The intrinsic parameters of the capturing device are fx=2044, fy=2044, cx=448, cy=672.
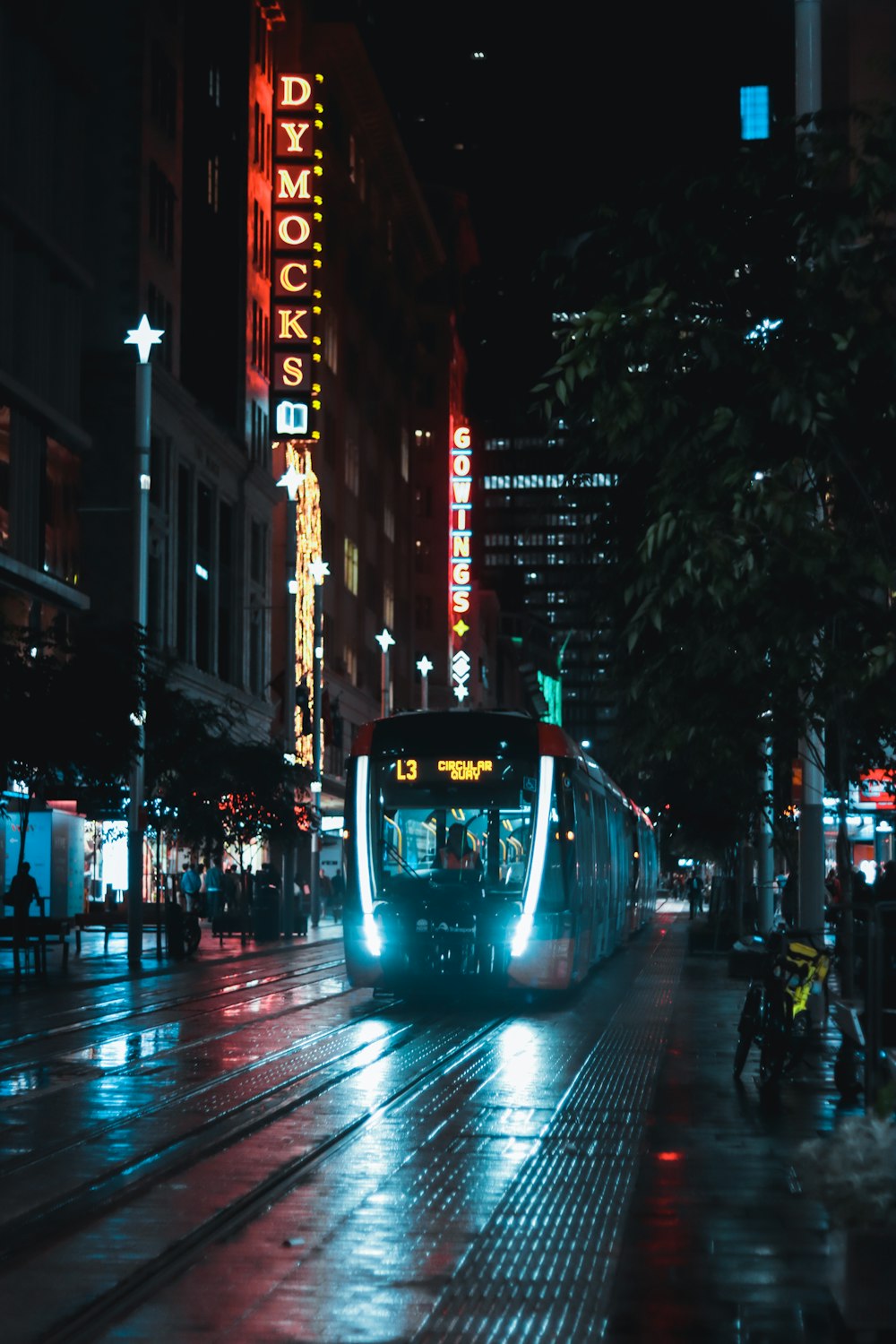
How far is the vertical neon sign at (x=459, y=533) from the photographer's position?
415 feet

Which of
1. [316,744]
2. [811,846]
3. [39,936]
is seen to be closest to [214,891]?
[316,744]

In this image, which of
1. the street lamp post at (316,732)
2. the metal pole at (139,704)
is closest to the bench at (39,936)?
the metal pole at (139,704)

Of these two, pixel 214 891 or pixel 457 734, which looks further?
pixel 214 891

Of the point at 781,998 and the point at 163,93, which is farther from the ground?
the point at 163,93

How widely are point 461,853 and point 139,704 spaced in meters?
10.1

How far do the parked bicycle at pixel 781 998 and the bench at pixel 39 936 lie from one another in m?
16.3

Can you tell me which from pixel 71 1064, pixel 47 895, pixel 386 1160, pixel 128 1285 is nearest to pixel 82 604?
pixel 47 895

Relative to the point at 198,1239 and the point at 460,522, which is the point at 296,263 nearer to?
the point at 460,522

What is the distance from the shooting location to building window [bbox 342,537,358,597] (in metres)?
95.4

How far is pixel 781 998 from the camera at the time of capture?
16.0 m

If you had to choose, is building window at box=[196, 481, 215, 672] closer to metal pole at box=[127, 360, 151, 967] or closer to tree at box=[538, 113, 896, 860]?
metal pole at box=[127, 360, 151, 967]

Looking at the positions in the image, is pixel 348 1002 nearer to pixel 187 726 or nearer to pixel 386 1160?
pixel 386 1160

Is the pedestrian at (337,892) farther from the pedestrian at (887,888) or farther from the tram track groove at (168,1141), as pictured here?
the tram track groove at (168,1141)

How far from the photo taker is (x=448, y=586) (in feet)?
421
